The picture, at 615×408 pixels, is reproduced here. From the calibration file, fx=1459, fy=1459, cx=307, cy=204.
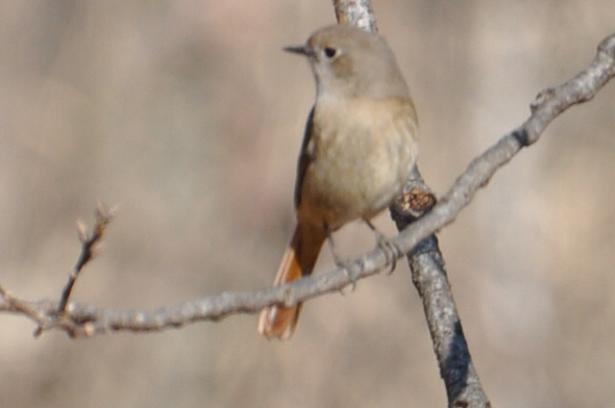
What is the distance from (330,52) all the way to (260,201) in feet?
17.5

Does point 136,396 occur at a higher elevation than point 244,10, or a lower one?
lower

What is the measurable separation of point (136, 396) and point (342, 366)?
153 centimetres

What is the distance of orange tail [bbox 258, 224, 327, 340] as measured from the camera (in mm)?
4383

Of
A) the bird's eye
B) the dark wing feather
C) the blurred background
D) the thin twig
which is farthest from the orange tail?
the blurred background

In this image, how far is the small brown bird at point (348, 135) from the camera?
4.23 metres

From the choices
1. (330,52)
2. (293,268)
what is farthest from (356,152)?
(293,268)

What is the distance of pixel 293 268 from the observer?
4543 mm

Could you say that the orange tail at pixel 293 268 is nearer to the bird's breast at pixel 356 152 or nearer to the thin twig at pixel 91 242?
the bird's breast at pixel 356 152

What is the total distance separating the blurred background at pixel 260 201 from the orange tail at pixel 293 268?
3.18 m

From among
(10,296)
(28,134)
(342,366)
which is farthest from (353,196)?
(28,134)

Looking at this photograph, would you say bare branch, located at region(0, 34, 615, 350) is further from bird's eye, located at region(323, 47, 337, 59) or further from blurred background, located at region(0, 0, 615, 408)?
blurred background, located at region(0, 0, 615, 408)

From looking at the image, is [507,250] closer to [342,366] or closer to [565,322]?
[565,322]

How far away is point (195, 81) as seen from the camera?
35.3 feet

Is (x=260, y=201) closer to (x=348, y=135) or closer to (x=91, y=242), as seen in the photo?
(x=348, y=135)
